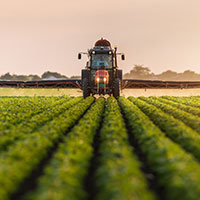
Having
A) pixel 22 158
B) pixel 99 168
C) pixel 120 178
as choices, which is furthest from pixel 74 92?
pixel 120 178

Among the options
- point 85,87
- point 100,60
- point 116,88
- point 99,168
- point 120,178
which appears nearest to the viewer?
point 120,178

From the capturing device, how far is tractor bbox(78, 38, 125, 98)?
686 inches

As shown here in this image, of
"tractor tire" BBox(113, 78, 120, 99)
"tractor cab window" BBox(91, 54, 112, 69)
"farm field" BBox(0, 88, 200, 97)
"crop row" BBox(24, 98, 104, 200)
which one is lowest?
"crop row" BBox(24, 98, 104, 200)

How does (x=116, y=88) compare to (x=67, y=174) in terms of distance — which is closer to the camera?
(x=67, y=174)

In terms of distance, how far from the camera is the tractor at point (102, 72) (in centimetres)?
1742

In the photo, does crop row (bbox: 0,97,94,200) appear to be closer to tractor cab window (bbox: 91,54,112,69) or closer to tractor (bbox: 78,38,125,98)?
tractor (bbox: 78,38,125,98)

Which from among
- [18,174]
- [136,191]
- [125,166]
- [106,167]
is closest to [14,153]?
[18,174]

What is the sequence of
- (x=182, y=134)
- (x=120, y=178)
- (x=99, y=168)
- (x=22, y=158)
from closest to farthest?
1. (x=120, y=178)
2. (x=99, y=168)
3. (x=22, y=158)
4. (x=182, y=134)

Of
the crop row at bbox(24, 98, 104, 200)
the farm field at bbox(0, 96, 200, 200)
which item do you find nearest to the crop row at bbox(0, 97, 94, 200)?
the farm field at bbox(0, 96, 200, 200)

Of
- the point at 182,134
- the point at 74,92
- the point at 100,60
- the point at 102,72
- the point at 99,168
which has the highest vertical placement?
the point at 100,60

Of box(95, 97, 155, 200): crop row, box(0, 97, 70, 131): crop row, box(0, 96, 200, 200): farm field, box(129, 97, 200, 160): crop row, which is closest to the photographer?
box(95, 97, 155, 200): crop row

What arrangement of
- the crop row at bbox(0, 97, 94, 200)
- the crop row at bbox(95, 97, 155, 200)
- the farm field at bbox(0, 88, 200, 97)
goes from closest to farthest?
the crop row at bbox(95, 97, 155, 200)
the crop row at bbox(0, 97, 94, 200)
the farm field at bbox(0, 88, 200, 97)

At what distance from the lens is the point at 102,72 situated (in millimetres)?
17359

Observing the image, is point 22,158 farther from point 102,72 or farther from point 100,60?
point 100,60
